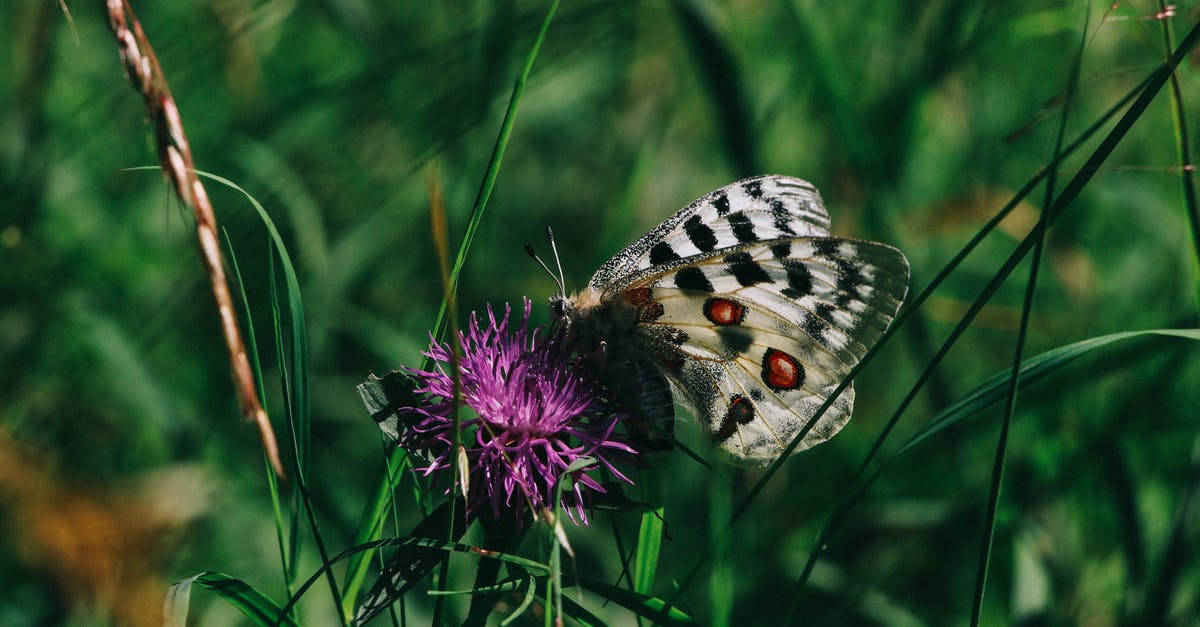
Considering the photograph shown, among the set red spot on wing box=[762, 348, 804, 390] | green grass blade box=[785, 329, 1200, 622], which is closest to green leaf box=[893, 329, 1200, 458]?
green grass blade box=[785, 329, 1200, 622]

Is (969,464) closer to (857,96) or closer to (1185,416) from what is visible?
(1185,416)

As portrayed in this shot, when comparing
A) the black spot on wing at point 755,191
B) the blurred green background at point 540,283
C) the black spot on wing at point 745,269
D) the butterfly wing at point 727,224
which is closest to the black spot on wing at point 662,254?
the butterfly wing at point 727,224

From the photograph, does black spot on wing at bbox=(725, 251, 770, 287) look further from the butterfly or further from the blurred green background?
the blurred green background

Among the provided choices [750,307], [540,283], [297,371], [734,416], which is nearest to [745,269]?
[750,307]

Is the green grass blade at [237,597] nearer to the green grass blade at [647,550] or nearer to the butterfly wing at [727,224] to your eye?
the green grass blade at [647,550]

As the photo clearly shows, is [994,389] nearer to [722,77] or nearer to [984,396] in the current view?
[984,396]

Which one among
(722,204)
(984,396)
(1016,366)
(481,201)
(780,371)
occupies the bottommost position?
(780,371)
